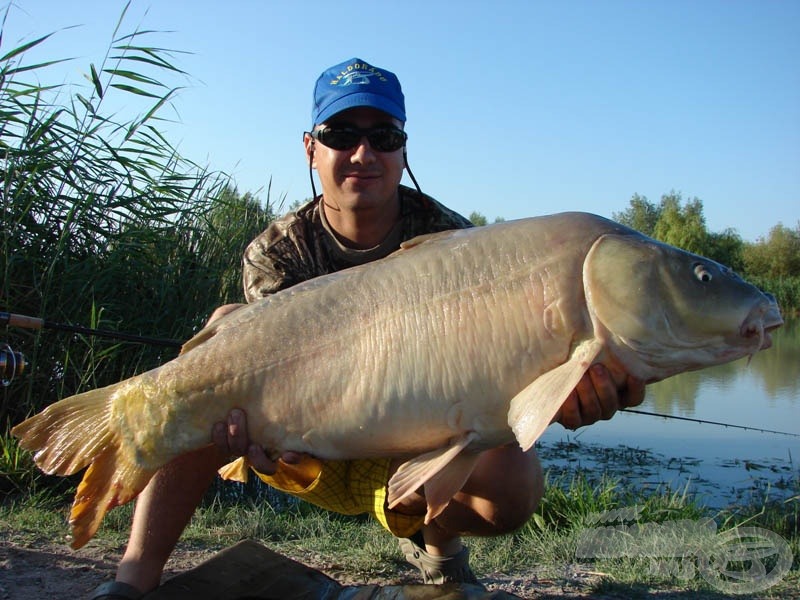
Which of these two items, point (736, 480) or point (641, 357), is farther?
point (736, 480)

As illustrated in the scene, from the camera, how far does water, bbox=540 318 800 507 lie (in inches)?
220

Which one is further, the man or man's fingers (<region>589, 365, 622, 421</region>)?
the man

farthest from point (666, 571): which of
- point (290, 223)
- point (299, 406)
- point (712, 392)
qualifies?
point (712, 392)

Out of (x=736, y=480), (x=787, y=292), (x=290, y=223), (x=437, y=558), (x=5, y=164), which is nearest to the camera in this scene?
(x=437, y=558)

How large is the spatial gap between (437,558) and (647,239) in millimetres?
1286

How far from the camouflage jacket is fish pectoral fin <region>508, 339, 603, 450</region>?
46.4 inches

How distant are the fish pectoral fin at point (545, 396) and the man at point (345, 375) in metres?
0.10

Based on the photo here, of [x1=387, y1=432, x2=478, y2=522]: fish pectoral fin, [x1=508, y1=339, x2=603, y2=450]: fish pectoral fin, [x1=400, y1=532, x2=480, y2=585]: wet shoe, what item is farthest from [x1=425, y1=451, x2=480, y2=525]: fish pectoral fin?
[x1=400, y1=532, x2=480, y2=585]: wet shoe

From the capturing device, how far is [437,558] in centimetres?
262

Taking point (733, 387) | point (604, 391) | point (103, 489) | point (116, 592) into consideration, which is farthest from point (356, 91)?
point (733, 387)

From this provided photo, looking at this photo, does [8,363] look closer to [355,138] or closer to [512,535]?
[355,138]

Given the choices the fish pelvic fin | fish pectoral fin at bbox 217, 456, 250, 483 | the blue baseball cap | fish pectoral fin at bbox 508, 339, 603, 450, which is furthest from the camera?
the blue baseball cap

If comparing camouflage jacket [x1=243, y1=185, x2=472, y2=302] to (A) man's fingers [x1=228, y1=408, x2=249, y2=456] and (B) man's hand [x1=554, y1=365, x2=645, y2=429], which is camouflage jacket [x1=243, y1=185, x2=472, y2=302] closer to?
(A) man's fingers [x1=228, y1=408, x2=249, y2=456]

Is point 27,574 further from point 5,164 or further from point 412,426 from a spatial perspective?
point 5,164
